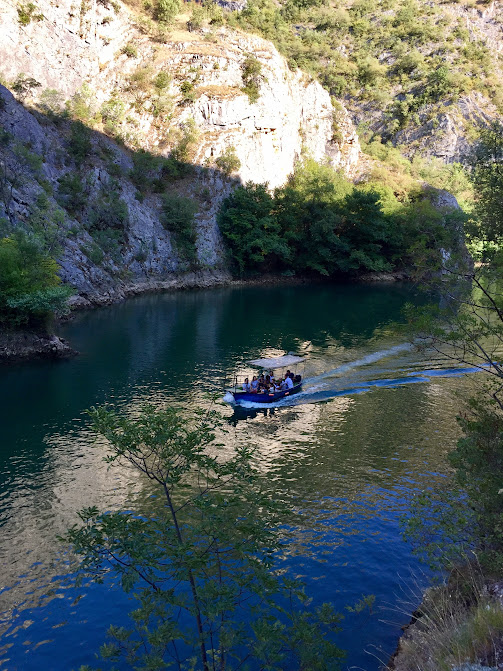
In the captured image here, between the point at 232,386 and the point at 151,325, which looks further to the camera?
the point at 151,325

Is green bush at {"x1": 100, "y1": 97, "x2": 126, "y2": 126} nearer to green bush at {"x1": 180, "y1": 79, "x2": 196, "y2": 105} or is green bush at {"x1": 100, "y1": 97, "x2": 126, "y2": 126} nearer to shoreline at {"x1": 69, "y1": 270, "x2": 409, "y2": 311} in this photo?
green bush at {"x1": 180, "y1": 79, "x2": 196, "y2": 105}

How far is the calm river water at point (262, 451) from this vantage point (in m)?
15.3

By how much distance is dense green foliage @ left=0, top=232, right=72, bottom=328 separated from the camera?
38.8 meters

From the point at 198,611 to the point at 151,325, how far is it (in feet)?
148

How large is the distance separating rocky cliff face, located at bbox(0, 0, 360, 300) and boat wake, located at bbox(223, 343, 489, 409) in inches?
1394

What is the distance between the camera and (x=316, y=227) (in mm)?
89062

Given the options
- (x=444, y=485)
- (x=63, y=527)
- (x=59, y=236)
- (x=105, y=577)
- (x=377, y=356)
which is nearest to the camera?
(x=105, y=577)

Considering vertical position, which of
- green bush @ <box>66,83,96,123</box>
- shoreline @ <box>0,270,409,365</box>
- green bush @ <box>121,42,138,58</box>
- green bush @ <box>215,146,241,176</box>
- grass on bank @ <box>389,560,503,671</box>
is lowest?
grass on bank @ <box>389,560,503,671</box>

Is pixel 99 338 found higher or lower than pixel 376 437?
higher

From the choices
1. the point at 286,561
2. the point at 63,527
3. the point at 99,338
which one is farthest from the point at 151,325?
the point at 286,561

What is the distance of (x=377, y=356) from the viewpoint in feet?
142

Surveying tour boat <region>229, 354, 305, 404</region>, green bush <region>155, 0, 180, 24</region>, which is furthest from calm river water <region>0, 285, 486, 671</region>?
green bush <region>155, 0, 180, 24</region>

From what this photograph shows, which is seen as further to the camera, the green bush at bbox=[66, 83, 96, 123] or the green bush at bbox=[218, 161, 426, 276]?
the green bush at bbox=[218, 161, 426, 276]

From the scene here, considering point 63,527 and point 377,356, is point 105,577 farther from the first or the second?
point 377,356
